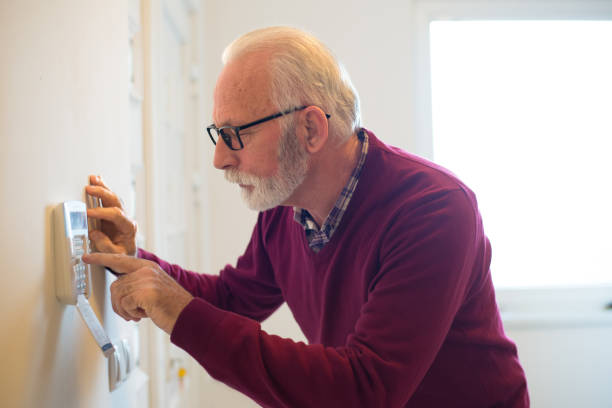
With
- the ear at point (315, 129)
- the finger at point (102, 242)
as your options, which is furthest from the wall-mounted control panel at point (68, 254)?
the ear at point (315, 129)

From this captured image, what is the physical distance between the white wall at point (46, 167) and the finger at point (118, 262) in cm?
5

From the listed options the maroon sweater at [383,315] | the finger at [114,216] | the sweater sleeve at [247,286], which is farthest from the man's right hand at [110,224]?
the sweater sleeve at [247,286]

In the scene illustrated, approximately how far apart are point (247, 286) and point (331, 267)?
286mm

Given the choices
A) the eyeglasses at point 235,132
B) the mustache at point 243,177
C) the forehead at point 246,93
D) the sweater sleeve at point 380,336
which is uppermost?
the forehead at point 246,93

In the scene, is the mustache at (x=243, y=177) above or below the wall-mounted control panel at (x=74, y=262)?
above

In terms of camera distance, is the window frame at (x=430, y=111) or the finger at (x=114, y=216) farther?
the window frame at (x=430, y=111)

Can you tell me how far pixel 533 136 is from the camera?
278cm

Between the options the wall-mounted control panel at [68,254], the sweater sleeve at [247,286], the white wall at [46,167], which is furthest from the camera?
the sweater sleeve at [247,286]

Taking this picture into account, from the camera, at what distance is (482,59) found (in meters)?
2.77

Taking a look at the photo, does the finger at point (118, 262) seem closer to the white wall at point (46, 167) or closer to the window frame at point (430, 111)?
the white wall at point (46, 167)

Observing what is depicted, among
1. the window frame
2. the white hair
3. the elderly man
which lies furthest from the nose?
the window frame

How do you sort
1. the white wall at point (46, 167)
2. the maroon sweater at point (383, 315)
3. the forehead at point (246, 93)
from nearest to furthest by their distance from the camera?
the white wall at point (46, 167), the maroon sweater at point (383, 315), the forehead at point (246, 93)

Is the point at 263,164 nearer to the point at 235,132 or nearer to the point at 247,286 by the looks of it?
the point at 235,132

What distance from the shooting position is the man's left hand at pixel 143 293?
743 mm
